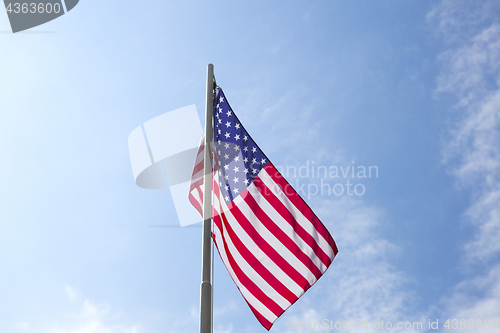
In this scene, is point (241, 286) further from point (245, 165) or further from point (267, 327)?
point (245, 165)

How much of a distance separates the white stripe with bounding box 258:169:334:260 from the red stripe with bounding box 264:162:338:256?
0.06 meters

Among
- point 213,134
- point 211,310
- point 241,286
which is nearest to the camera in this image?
point 211,310

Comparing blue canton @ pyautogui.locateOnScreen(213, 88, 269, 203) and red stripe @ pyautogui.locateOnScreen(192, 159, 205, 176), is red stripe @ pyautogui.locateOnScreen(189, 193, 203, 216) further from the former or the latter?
blue canton @ pyautogui.locateOnScreen(213, 88, 269, 203)

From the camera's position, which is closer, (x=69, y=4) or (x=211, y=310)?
(x=211, y=310)

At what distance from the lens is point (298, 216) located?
10234mm

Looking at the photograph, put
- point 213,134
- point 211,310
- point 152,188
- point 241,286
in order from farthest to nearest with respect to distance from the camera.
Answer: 1. point 152,188
2. point 213,134
3. point 241,286
4. point 211,310

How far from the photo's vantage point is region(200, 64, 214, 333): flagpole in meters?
7.21

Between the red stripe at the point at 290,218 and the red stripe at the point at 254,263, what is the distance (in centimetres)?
78

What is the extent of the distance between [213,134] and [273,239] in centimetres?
271

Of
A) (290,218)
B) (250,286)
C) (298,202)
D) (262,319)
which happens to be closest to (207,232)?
(250,286)

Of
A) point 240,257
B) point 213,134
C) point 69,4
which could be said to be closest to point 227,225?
point 240,257

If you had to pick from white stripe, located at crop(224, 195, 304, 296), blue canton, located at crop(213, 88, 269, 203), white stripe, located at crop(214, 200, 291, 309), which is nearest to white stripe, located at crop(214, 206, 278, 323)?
white stripe, located at crop(214, 200, 291, 309)

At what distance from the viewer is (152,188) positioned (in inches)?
438

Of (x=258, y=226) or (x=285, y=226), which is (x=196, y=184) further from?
(x=285, y=226)
